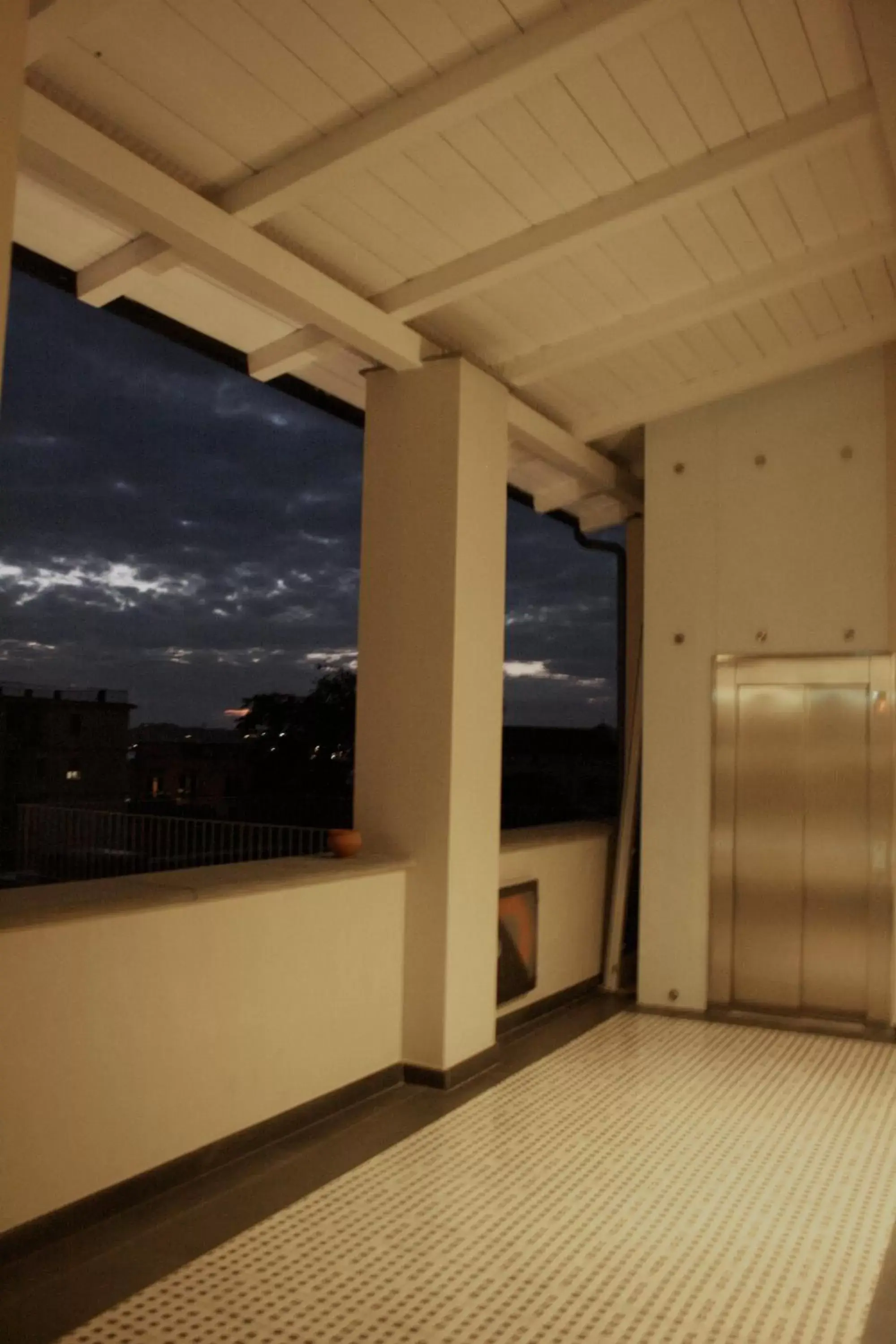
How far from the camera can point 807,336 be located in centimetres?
575

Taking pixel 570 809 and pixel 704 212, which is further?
pixel 570 809

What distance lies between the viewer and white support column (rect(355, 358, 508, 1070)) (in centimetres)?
484

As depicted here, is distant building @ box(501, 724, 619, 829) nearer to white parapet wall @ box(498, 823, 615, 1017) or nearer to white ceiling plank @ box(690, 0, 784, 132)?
white parapet wall @ box(498, 823, 615, 1017)

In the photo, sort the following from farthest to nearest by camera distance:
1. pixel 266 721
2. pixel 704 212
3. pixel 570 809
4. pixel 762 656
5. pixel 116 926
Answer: pixel 266 721 → pixel 570 809 → pixel 762 656 → pixel 704 212 → pixel 116 926

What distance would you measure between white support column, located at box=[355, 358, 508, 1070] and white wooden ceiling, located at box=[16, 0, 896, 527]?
382 millimetres

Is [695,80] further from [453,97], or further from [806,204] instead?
[806,204]

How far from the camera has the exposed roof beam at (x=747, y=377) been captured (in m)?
5.75


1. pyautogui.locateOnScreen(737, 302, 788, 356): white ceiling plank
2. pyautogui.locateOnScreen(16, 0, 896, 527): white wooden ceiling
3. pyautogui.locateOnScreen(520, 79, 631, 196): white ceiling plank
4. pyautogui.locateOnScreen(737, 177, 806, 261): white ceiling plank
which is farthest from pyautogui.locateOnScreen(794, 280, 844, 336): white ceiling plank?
pyautogui.locateOnScreen(520, 79, 631, 196): white ceiling plank

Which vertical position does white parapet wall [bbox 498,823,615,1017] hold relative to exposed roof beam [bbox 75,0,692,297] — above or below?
below

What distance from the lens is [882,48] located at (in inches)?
135

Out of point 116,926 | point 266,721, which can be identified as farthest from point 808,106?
point 266,721

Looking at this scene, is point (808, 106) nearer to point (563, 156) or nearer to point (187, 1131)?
point (563, 156)

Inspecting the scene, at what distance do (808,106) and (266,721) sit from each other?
2013 centimetres

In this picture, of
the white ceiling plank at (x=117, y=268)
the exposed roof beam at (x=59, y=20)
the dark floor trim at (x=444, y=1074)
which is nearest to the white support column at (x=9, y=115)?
the exposed roof beam at (x=59, y=20)
